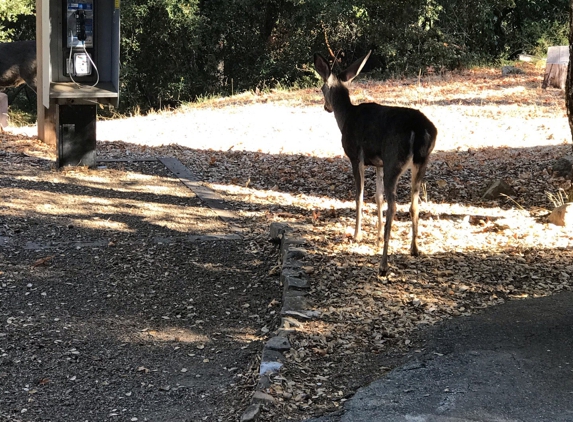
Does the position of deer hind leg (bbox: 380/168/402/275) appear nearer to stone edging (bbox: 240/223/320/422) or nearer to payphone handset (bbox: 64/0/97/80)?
stone edging (bbox: 240/223/320/422)

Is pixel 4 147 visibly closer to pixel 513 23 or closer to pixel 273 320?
pixel 273 320

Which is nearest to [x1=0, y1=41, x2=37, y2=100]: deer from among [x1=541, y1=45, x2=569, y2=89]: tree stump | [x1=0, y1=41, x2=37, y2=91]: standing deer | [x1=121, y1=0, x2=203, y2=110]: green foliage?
[x1=0, y1=41, x2=37, y2=91]: standing deer

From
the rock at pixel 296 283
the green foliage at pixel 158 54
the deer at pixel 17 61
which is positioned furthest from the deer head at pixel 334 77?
the green foliage at pixel 158 54

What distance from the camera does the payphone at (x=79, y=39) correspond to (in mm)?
10781

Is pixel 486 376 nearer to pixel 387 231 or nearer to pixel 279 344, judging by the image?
pixel 279 344

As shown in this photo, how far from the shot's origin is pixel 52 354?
19.0ft

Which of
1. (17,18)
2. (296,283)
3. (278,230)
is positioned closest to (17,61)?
(278,230)

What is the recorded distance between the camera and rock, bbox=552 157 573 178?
10.0 metres

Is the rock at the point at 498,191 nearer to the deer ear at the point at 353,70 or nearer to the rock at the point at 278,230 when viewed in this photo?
the deer ear at the point at 353,70

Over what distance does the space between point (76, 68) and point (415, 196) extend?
593 cm

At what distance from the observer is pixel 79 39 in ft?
35.6

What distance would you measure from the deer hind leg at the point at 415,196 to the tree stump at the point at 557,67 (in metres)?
11.0

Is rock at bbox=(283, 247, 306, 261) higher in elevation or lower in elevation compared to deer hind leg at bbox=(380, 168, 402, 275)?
lower

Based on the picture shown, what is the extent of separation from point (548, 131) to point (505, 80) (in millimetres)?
6529
